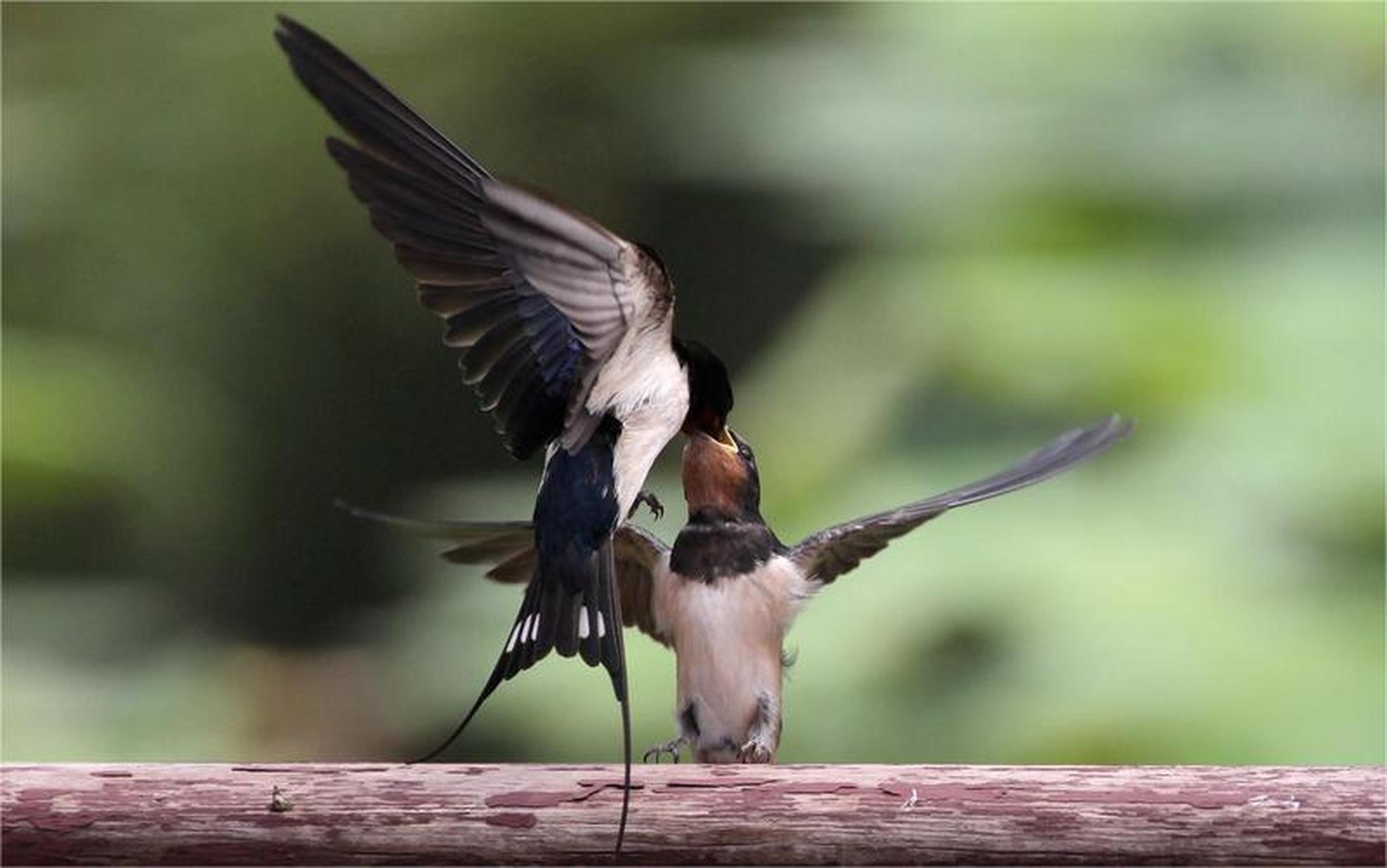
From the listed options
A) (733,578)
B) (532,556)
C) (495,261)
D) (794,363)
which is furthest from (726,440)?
(794,363)

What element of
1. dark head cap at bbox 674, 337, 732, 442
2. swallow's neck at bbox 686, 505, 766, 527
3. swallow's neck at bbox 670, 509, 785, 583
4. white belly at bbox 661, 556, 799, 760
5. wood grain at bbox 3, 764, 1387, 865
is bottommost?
wood grain at bbox 3, 764, 1387, 865

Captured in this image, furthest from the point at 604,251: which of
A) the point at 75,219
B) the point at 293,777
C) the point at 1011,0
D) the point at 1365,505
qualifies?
the point at 75,219

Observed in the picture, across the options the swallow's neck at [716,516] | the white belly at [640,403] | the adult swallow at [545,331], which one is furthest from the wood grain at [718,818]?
the swallow's neck at [716,516]

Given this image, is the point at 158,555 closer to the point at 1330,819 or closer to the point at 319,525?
the point at 319,525

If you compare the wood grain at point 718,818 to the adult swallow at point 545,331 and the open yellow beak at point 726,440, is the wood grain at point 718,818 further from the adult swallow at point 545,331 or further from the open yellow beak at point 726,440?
the open yellow beak at point 726,440

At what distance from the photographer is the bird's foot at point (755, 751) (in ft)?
5.85

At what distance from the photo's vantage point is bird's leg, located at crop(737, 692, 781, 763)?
70.0 inches

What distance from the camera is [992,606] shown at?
296cm

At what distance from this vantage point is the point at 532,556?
6.25ft

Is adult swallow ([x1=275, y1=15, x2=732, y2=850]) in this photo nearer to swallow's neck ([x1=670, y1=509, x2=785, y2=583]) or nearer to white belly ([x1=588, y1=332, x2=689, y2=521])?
white belly ([x1=588, y1=332, x2=689, y2=521])

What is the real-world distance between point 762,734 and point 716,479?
224mm

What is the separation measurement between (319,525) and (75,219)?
2.72ft

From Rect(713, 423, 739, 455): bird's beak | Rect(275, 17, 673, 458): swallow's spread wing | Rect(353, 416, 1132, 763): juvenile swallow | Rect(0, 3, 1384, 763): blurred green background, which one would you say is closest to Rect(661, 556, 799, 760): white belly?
Rect(353, 416, 1132, 763): juvenile swallow

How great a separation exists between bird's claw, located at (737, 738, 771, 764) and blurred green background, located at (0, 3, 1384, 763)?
3.24 ft
